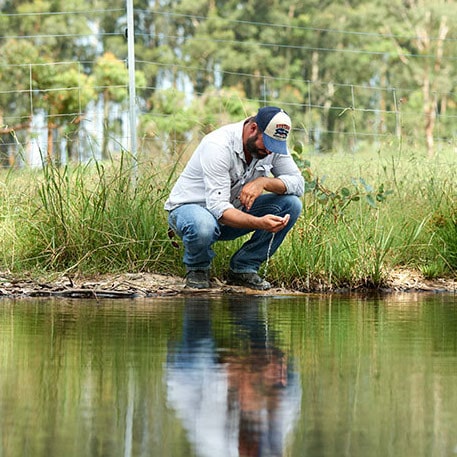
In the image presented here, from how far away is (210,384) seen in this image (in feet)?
12.4

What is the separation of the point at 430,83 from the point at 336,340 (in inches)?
1882

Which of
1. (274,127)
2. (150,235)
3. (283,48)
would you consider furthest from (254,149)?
(283,48)

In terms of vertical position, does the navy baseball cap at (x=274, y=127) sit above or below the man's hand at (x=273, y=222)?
above

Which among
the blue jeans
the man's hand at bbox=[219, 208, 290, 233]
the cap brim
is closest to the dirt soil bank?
the blue jeans

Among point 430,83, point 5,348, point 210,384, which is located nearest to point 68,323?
point 5,348

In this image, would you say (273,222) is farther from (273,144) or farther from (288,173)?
(288,173)

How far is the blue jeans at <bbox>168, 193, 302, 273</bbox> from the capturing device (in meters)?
7.34

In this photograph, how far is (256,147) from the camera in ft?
23.2

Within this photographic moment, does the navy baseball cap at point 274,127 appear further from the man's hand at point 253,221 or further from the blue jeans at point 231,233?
the blue jeans at point 231,233

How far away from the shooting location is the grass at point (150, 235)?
315 inches

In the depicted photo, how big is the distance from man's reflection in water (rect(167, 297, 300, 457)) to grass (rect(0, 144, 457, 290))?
243 centimetres

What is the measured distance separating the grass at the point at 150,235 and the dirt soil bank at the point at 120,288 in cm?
12

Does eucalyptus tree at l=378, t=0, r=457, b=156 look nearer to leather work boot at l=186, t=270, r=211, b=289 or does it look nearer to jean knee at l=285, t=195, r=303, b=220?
jean knee at l=285, t=195, r=303, b=220

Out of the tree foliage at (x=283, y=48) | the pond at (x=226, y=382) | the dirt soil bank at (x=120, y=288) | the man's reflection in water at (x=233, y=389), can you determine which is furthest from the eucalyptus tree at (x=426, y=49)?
the man's reflection in water at (x=233, y=389)
